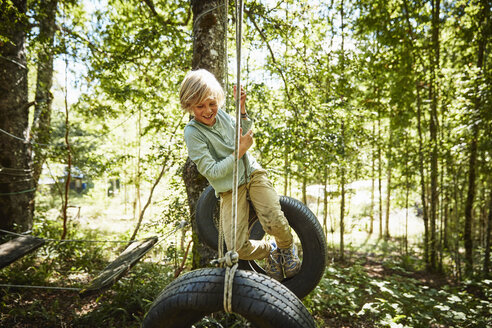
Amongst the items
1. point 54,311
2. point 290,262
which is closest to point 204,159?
point 290,262

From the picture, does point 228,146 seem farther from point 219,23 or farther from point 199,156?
point 219,23

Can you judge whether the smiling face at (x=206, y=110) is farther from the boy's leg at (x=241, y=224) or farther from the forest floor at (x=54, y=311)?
the forest floor at (x=54, y=311)

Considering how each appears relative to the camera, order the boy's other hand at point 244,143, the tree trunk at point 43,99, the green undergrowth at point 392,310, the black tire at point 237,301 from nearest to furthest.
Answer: the black tire at point 237,301 < the boy's other hand at point 244,143 < the green undergrowth at point 392,310 < the tree trunk at point 43,99

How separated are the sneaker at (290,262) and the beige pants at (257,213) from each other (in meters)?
0.09

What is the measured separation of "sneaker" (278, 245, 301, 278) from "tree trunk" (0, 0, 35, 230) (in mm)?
4282

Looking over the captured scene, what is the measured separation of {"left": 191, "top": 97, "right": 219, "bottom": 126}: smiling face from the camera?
1.49m

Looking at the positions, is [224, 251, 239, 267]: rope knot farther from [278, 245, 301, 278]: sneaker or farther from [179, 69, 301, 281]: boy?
[278, 245, 301, 278]: sneaker

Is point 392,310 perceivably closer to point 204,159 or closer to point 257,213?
point 257,213

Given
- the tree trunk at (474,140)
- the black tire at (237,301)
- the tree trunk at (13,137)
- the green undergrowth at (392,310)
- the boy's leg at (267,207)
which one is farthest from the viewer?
the tree trunk at (13,137)

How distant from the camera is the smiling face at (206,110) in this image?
149cm

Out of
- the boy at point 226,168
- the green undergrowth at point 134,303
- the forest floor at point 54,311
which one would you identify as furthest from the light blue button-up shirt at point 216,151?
the forest floor at point 54,311

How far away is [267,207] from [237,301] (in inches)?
27.5

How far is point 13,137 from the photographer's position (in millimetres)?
4047

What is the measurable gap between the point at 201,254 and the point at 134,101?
118 inches
